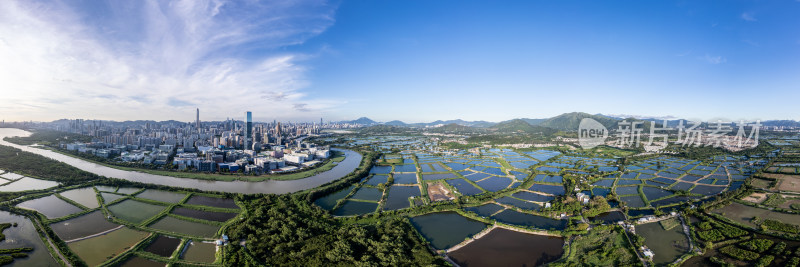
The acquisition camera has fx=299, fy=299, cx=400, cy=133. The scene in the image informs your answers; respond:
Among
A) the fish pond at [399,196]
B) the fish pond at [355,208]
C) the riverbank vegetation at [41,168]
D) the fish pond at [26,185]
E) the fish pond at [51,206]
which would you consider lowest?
the fish pond at [355,208]

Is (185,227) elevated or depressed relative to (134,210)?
depressed

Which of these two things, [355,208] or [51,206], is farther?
[355,208]

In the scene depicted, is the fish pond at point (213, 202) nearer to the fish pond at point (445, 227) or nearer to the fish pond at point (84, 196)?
the fish pond at point (84, 196)

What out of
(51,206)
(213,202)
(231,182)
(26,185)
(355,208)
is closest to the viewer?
(51,206)

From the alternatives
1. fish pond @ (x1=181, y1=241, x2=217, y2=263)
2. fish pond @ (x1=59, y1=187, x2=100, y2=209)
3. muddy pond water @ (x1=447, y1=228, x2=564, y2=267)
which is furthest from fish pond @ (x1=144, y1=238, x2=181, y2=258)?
muddy pond water @ (x1=447, y1=228, x2=564, y2=267)

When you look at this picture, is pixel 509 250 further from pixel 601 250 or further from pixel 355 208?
pixel 355 208

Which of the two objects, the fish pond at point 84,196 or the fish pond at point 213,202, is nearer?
the fish pond at point 84,196

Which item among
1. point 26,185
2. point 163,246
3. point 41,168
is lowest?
point 163,246

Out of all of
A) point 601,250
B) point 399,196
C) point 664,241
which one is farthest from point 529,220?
point 399,196

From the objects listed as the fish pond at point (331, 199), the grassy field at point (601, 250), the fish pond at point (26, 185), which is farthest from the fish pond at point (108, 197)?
the grassy field at point (601, 250)

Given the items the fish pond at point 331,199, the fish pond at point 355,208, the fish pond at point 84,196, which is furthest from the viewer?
the fish pond at point 331,199

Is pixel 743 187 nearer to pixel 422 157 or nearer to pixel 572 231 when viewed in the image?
pixel 572 231
